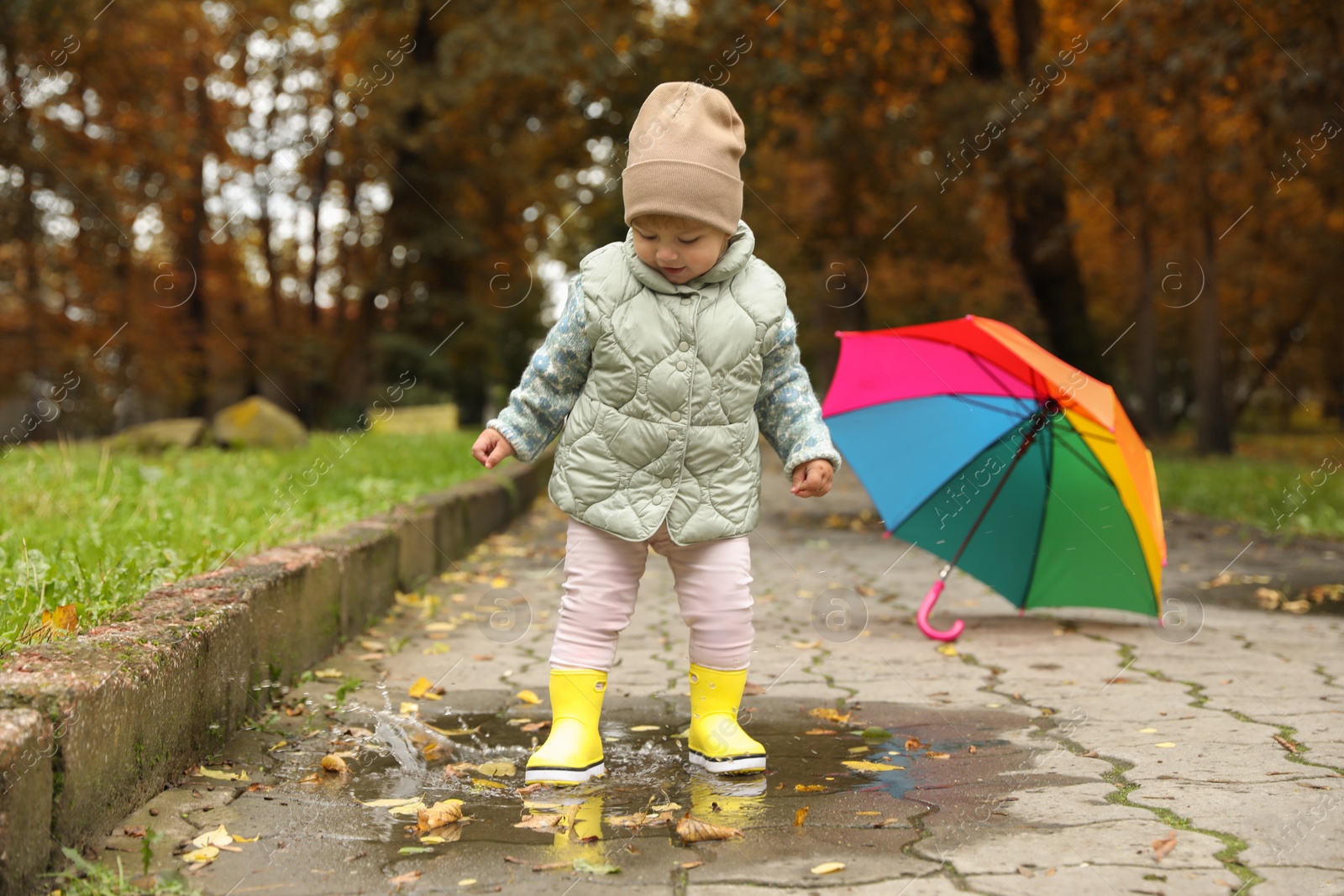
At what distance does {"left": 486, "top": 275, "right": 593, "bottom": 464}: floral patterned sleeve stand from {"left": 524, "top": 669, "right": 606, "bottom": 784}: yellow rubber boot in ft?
1.92

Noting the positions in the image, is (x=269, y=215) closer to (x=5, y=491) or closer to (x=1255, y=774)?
(x=5, y=491)

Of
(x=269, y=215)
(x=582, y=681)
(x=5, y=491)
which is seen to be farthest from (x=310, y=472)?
(x=269, y=215)

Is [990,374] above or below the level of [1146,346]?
below

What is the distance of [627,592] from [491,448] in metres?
0.52

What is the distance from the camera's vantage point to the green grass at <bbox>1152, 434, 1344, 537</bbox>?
8953 millimetres

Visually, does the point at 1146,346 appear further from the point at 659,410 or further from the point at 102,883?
the point at 102,883

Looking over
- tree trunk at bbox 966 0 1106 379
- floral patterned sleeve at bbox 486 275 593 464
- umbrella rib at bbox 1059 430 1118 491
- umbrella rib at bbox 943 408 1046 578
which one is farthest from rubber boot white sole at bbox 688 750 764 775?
tree trunk at bbox 966 0 1106 379

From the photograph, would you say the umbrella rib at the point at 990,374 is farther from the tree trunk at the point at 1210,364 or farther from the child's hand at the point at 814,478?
the tree trunk at the point at 1210,364

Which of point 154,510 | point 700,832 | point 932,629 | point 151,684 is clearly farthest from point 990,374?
point 154,510

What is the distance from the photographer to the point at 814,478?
10.8ft

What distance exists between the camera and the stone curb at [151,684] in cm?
218

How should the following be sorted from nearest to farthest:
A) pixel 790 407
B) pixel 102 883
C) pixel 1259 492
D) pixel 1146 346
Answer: pixel 102 883
pixel 790 407
pixel 1259 492
pixel 1146 346

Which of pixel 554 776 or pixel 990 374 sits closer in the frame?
pixel 554 776

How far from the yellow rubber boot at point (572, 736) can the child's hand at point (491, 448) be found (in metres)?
0.57
